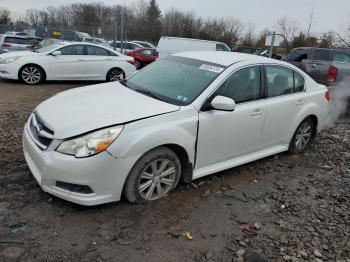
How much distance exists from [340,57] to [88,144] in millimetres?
9995

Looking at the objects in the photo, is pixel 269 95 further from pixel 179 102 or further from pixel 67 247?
pixel 67 247

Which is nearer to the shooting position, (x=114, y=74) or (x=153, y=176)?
(x=153, y=176)

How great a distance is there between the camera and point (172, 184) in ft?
13.0

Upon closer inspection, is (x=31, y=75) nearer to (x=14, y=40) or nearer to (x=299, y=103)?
(x=14, y=40)

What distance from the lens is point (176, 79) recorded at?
14.3 feet

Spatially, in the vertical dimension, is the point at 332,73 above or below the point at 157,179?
above

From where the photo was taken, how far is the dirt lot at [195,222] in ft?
10.1

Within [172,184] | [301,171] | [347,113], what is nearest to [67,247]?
[172,184]

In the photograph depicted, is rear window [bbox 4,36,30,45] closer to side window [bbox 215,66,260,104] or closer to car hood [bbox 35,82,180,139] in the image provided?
car hood [bbox 35,82,180,139]

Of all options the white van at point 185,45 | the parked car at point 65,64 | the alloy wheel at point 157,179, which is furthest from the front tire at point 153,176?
the white van at point 185,45

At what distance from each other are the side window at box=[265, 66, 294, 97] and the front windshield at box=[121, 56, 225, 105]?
A: 863 mm

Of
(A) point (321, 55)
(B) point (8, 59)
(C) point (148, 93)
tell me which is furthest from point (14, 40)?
(C) point (148, 93)

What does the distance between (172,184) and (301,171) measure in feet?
7.41

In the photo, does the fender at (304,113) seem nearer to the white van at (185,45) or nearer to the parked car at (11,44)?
the white van at (185,45)
